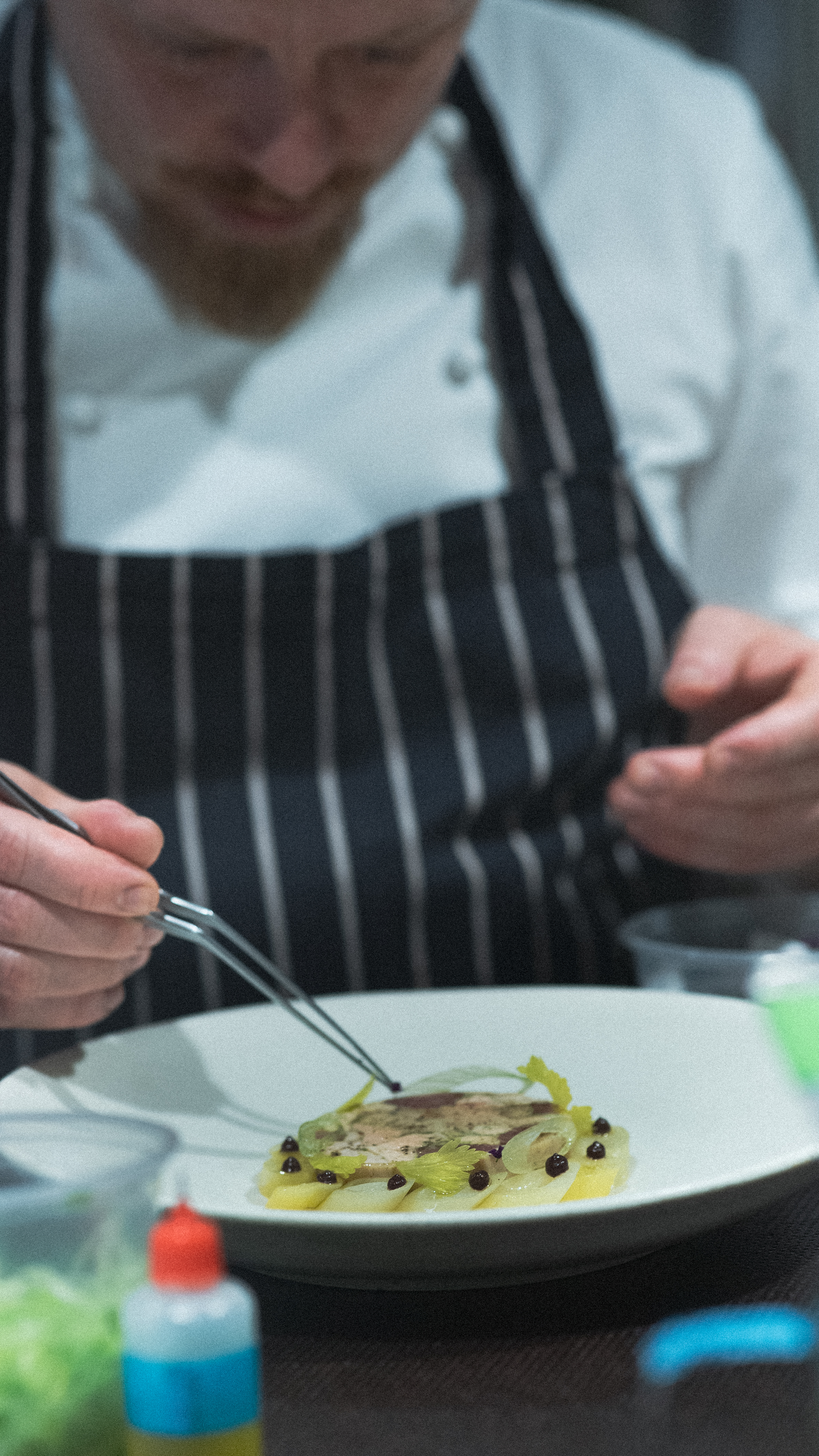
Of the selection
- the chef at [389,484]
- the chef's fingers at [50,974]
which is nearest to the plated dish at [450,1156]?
the chef's fingers at [50,974]

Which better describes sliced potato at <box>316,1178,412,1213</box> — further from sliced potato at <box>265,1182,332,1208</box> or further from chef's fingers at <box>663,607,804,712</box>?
chef's fingers at <box>663,607,804,712</box>

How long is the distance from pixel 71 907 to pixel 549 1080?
28 cm

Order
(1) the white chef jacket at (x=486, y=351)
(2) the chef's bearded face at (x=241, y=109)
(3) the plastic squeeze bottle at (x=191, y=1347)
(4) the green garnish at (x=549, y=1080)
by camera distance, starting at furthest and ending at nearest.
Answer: (1) the white chef jacket at (x=486, y=351) < (2) the chef's bearded face at (x=241, y=109) < (4) the green garnish at (x=549, y=1080) < (3) the plastic squeeze bottle at (x=191, y=1347)

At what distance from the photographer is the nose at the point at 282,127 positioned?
1.09 meters

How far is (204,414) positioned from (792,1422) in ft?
3.28

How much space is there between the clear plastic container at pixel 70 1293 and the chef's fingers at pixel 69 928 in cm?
30

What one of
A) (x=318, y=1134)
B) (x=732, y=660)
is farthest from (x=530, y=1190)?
(x=732, y=660)

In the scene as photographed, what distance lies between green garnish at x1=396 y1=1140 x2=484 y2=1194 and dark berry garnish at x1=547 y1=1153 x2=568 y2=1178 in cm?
4

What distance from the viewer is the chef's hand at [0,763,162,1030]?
2.53ft

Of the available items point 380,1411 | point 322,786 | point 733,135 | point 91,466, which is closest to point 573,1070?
point 380,1411

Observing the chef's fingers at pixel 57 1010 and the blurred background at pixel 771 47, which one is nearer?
the chef's fingers at pixel 57 1010

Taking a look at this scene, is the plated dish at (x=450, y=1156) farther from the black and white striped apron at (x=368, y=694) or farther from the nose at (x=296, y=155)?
the nose at (x=296, y=155)

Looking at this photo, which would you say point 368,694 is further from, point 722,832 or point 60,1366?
point 60,1366

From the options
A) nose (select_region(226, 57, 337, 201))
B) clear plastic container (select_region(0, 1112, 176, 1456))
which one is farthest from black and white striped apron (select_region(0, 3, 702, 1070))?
clear plastic container (select_region(0, 1112, 176, 1456))
